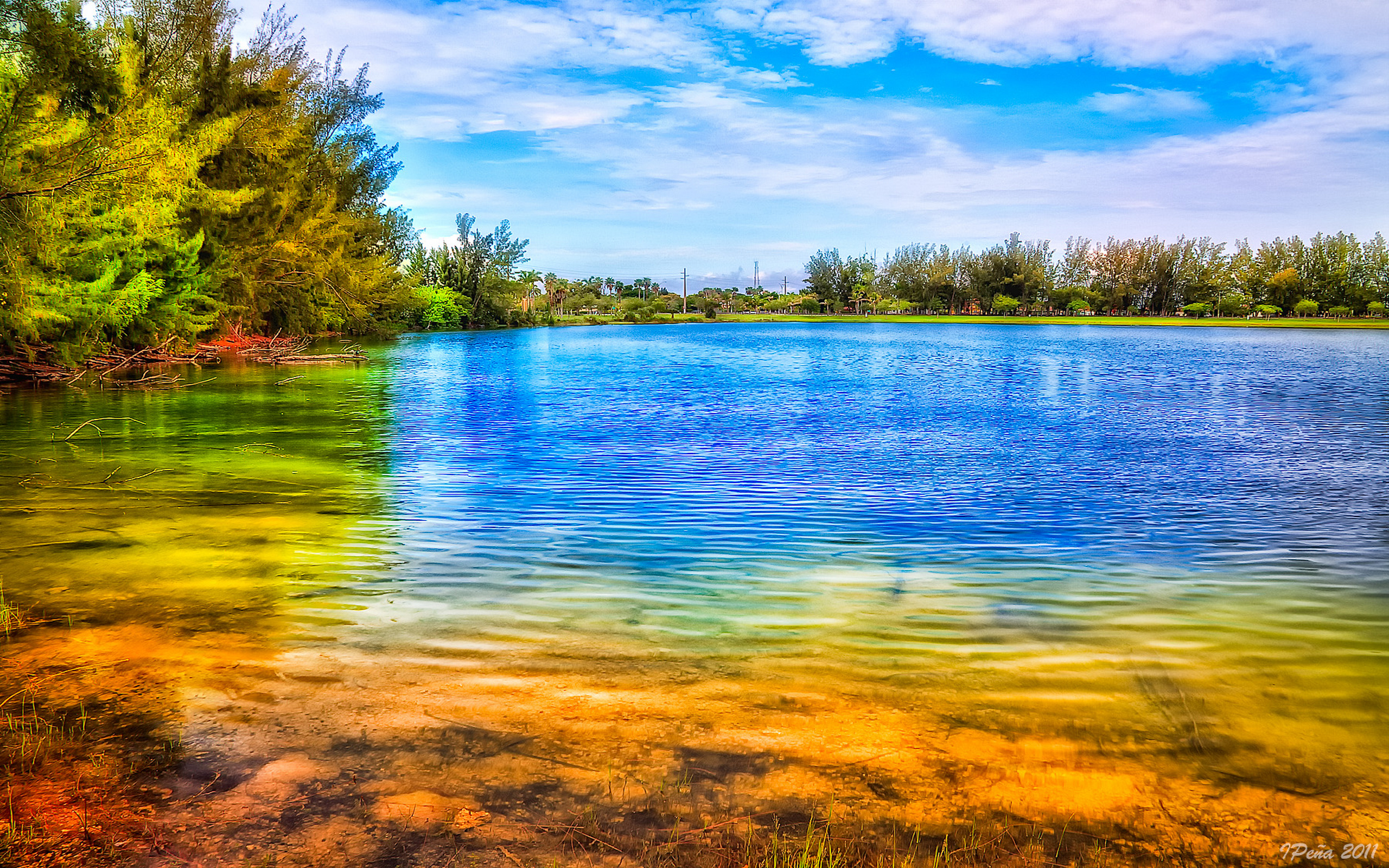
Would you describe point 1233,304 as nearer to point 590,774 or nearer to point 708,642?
point 708,642

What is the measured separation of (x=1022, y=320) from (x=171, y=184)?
388 feet

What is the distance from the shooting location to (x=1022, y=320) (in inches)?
4751

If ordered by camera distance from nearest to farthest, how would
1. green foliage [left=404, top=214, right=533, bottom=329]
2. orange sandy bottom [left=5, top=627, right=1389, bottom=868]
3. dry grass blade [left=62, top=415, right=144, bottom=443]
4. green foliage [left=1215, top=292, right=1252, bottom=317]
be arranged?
orange sandy bottom [left=5, top=627, right=1389, bottom=868], dry grass blade [left=62, top=415, right=144, bottom=443], green foliage [left=404, top=214, right=533, bottom=329], green foliage [left=1215, top=292, right=1252, bottom=317]

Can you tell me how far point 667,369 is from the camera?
32594 millimetres

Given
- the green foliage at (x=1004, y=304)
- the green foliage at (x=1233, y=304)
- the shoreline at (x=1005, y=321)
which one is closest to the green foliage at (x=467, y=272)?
A: the shoreline at (x=1005, y=321)

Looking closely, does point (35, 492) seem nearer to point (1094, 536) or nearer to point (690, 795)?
point (690, 795)

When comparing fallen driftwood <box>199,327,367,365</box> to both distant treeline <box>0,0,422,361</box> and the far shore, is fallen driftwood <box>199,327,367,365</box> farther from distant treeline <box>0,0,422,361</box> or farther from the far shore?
the far shore

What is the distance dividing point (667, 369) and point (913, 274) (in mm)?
123056

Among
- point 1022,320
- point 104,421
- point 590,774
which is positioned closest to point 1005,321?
point 1022,320

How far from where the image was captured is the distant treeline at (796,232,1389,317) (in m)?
118

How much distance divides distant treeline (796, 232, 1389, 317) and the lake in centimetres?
12876

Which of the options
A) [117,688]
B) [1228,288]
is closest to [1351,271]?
[1228,288]

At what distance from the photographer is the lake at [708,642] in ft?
10.7

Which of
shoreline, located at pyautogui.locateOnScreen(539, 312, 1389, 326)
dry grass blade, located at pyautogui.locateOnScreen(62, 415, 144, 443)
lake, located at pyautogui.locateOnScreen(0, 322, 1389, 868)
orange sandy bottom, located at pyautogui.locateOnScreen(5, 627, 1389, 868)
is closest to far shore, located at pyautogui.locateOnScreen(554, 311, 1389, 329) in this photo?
shoreline, located at pyautogui.locateOnScreen(539, 312, 1389, 326)
